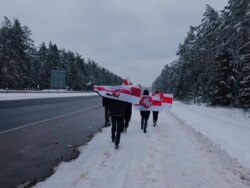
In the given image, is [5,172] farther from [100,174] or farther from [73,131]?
[73,131]

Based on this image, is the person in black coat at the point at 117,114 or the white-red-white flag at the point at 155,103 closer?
the person in black coat at the point at 117,114

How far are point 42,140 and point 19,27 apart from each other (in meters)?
62.3

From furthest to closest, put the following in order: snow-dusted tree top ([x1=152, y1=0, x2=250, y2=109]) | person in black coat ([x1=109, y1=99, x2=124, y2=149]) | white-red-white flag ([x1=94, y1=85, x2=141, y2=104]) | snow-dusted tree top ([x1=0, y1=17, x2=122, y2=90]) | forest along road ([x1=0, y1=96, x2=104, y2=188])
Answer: snow-dusted tree top ([x1=0, y1=17, x2=122, y2=90]) < snow-dusted tree top ([x1=152, y1=0, x2=250, y2=109]) < white-red-white flag ([x1=94, y1=85, x2=141, y2=104]) < person in black coat ([x1=109, y1=99, x2=124, y2=149]) < forest along road ([x1=0, y1=96, x2=104, y2=188])

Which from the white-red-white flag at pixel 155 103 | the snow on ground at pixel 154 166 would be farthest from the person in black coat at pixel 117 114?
the white-red-white flag at pixel 155 103

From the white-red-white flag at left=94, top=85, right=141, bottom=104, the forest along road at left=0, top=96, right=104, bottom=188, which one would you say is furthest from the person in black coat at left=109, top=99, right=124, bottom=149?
the forest along road at left=0, top=96, right=104, bottom=188

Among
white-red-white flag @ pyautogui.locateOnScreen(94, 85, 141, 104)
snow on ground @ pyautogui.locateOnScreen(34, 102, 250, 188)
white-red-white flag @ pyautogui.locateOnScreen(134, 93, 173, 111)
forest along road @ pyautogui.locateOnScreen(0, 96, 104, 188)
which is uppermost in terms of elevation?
white-red-white flag @ pyautogui.locateOnScreen(94, 85, 141, 104)

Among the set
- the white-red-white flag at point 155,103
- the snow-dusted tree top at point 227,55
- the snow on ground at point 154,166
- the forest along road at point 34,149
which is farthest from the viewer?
the snow-dusted tree top at point 227,55

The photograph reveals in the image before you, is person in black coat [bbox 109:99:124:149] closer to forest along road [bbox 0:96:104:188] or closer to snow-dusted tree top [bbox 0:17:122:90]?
forest along road [bbox 0:96:104:188]

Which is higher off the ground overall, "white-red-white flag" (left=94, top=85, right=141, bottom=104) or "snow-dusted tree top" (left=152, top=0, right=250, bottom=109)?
"snow-dusted tree top" (left=152, top=0, right=250, bottom=109)

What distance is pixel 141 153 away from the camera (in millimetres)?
8102

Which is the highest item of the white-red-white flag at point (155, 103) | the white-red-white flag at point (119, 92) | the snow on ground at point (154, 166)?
the white-red-white flag at point (119, 92)

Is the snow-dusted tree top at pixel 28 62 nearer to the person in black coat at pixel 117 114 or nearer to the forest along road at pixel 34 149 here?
the forest along road at pixel 34 149

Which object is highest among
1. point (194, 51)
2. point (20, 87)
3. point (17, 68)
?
point (194, 51)

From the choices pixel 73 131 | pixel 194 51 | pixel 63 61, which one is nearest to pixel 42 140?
pixel 73 131
